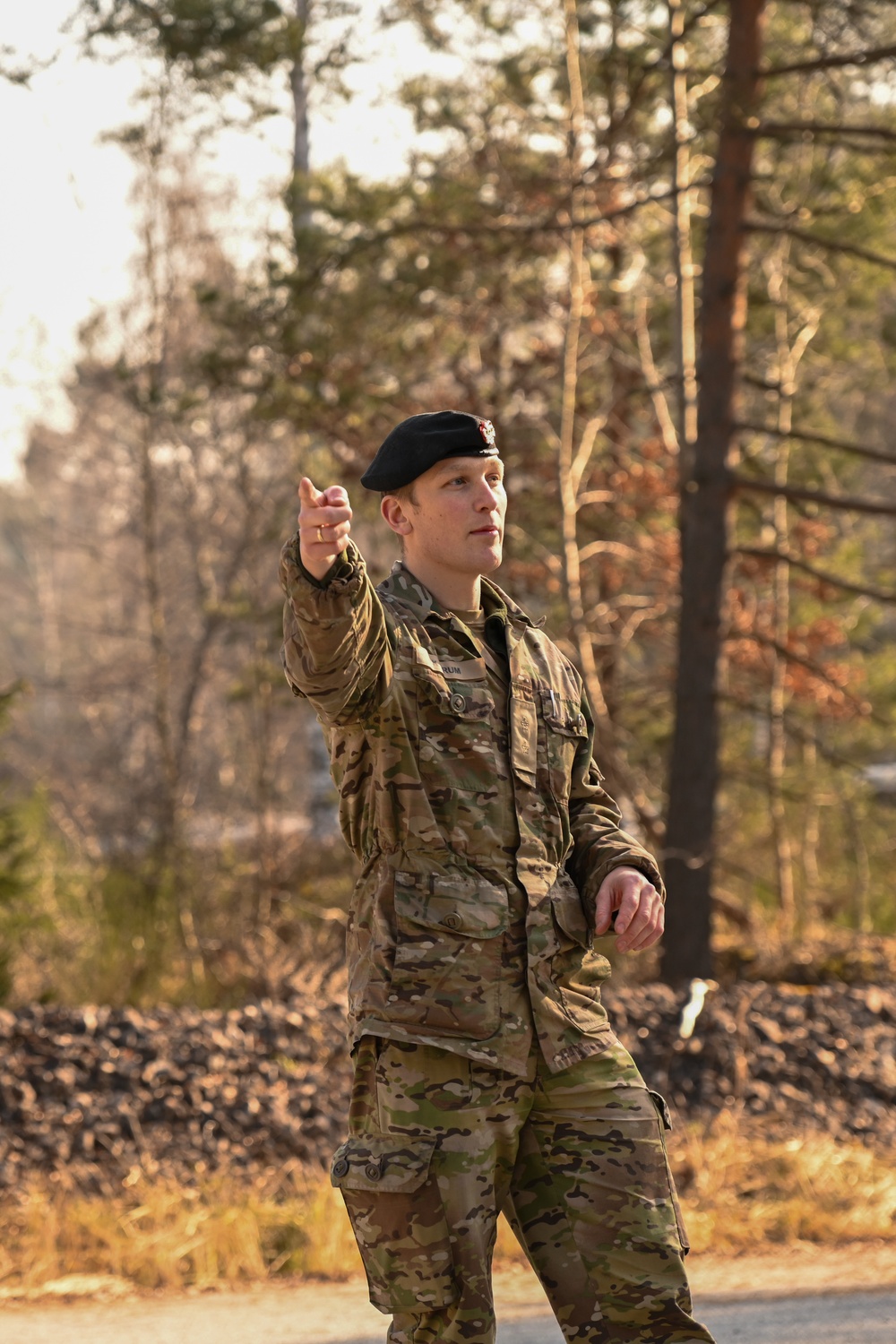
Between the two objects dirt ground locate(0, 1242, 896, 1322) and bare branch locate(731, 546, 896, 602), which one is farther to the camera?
bare branch locate(731, 546, 896, 602)

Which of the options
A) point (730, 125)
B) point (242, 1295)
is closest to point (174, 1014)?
point (242, 1295)

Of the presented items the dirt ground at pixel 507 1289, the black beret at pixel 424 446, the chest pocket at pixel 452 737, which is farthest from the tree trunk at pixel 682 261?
the chest pocket at pixel 452 737

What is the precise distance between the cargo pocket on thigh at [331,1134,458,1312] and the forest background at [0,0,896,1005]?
453cm

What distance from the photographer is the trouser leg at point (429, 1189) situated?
2.45 metres

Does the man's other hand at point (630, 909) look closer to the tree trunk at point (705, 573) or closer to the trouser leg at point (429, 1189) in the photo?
the trouser leg at point (429, 1189)

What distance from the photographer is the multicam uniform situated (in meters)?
2.46

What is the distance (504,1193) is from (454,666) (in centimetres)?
92

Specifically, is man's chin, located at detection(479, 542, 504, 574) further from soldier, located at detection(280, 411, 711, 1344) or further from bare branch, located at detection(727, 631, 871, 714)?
bare branch, located at detection(727, 631, 871, 714)

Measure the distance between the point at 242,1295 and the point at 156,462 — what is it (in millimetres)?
11044

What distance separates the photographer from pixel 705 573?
27.6 feet

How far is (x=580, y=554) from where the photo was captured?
9508 millimetres

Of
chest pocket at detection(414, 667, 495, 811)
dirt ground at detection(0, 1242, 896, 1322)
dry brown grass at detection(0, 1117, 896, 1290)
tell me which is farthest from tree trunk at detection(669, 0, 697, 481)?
chest pocket at detection(414, 667, 495, 811)

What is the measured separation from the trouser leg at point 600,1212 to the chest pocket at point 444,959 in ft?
0.61

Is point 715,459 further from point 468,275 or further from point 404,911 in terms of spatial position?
point 404,911
